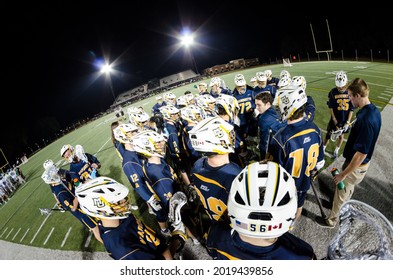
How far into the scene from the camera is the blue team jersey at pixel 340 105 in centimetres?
511

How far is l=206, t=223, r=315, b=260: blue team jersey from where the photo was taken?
1.36 m

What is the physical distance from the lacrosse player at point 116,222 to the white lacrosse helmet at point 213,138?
990 mm

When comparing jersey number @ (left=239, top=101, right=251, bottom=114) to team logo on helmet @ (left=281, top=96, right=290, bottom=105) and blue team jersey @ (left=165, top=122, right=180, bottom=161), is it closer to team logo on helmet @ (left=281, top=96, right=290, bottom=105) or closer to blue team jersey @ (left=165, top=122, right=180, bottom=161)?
blue team jersey @ (left=165, top=122, right=180, bottom=161)

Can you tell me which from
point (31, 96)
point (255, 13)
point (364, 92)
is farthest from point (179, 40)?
point (364, 92)

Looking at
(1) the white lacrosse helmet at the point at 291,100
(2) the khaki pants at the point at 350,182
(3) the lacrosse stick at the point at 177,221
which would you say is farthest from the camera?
(2) the khaki pants at the point at 350,182

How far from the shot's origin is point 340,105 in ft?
17.1

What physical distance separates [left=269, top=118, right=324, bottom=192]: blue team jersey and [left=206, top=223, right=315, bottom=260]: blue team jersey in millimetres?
1342

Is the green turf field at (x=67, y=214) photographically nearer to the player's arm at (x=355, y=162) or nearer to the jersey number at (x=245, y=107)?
the jersey number at (x=245, y=107)

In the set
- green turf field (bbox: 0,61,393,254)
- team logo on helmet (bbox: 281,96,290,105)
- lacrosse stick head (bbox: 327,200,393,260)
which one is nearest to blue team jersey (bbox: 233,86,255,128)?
green turf field (bbox: 0,61,393,254)

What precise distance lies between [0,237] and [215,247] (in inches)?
419

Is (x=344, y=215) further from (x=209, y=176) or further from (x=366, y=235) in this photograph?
(x=209, y=176)

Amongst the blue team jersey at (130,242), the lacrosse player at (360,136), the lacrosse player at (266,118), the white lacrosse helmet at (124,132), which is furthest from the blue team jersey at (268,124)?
the white lacrosse helmet at (124,132)

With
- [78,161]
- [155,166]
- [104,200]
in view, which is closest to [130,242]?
[104,200]
